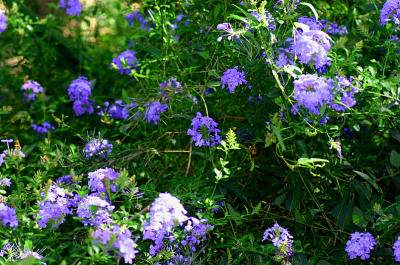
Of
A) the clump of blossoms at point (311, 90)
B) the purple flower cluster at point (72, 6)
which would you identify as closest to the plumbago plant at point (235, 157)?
the clump of blossoms at point (311, 90)

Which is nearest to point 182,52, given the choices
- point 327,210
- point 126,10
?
point 126,10

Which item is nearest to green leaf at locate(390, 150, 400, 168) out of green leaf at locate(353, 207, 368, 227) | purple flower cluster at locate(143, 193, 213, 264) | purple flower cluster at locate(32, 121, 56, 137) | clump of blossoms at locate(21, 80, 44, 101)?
green leaf at locate(353, 207, 368, 227)

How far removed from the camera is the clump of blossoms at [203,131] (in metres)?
1.87

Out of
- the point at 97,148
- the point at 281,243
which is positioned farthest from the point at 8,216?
the point at 281,243

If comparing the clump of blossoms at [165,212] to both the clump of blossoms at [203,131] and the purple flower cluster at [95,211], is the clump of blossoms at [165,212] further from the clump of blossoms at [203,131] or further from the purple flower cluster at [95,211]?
the clump of blossoms at [203,131]

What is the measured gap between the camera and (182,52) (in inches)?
92.4

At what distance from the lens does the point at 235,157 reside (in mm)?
2273

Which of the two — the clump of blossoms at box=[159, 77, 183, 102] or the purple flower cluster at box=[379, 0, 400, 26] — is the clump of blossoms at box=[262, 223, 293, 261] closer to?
the clump of blossoms at box=[159, 77, 183, 102]

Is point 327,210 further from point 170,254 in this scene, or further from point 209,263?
point 170,254

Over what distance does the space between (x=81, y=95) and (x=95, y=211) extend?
121 cm

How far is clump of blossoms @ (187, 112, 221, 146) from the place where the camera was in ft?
6.15

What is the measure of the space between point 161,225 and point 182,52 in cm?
113

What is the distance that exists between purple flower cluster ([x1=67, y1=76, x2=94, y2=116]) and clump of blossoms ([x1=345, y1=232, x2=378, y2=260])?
1494 mm

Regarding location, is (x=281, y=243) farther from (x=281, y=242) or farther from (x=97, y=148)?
(x=97, y=148)
